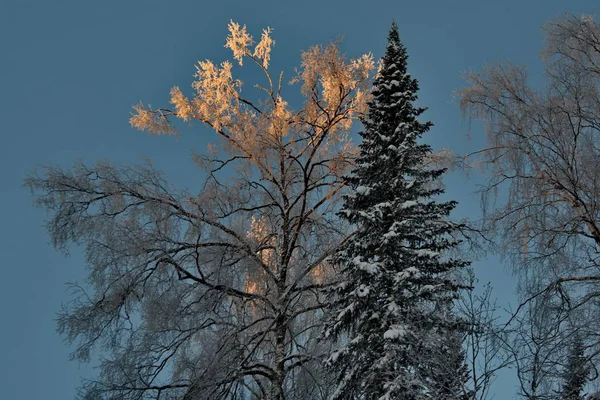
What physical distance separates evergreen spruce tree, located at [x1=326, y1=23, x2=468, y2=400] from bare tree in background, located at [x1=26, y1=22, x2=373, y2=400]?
1072 mm

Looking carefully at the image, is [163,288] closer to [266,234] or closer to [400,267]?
[266,234]

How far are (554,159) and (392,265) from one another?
328 centimetres

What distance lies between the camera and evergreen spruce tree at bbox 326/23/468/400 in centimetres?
842

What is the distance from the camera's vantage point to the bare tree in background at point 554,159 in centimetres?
798

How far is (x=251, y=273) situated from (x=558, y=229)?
5734 mm

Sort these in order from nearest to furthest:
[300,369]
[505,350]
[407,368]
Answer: [505,350], [407,368], [300,369]

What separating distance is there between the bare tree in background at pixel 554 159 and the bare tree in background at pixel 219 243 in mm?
3345

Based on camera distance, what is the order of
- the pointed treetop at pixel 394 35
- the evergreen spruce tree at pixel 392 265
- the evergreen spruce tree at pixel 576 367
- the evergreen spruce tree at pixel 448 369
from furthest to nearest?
the pointed treetop at pixel 394 35, the evergreen spruce tree at pixel 392 265, the evergreen spruce tree at pixel 448 369, the evergreen spruce tree at pixel 576 367

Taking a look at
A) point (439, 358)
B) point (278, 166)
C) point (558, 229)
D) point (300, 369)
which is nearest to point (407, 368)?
point (439, 358)

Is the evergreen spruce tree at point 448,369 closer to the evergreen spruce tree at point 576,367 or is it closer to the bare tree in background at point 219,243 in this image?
the evergreen spruce tree at point 576,367

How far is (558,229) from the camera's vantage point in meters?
8.20

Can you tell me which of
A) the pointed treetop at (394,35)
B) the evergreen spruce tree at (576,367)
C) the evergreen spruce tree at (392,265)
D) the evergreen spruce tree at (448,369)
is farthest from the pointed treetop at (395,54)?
the evergreen spruce tree at (576,367)

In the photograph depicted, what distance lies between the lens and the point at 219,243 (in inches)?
408

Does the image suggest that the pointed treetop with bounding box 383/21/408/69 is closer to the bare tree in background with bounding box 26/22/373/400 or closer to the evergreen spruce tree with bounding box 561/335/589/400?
the bare tree in background with bounding box 26/22/373/400
